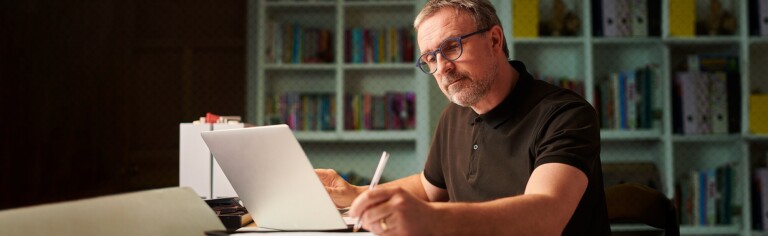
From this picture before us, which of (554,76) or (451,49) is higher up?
(554,76)

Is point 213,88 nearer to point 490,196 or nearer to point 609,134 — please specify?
point 609,134

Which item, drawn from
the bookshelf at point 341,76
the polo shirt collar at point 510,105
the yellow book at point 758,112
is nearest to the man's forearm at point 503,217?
the polo shirt collar at point 510,105

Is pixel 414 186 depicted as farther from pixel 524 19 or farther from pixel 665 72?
pixel 665 72

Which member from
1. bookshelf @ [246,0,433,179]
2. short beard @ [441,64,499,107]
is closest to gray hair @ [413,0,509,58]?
short beard @ [441,64,499,107]

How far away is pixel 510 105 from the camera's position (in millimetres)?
1518

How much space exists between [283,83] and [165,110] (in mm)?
1212

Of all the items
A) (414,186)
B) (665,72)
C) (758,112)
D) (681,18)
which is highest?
(681,18)

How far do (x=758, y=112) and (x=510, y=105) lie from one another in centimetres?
256

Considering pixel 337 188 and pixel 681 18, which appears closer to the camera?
pixel 337 188

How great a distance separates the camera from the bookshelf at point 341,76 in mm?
3744

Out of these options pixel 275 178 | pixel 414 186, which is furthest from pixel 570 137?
pixel 414 186

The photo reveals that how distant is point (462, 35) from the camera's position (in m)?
1.48

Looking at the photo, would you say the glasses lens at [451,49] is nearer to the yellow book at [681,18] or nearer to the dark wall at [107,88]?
the yellow book at [681,18]

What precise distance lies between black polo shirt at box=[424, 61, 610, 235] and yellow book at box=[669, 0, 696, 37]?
7.29 feet
